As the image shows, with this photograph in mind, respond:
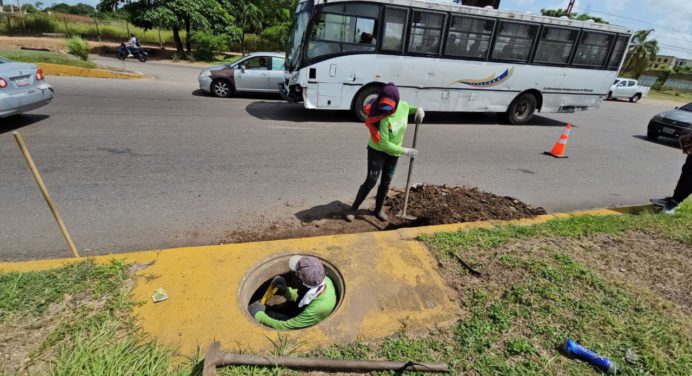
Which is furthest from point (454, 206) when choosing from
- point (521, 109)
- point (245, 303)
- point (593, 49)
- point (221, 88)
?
point (593, 49)

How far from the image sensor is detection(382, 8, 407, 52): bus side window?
8.50 meters

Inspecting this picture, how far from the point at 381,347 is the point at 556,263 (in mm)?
1942

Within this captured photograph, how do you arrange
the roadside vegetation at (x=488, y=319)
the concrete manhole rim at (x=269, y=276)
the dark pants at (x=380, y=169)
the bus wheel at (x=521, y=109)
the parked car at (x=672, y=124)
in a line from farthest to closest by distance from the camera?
the bus wheel at (x=521, y=109), the parked car at (x=672, y=124), the dark pants at (x=380, y=169), the concrete manhole rim at (x=269, y=276), the roadside vegetation at (x=488, y=319)

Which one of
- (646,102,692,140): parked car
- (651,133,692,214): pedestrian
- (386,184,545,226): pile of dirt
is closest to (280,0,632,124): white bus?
(646,102,692,140): parked car

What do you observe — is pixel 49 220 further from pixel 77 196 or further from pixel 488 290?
pixel 488 290

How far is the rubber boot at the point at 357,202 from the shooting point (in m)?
4.20

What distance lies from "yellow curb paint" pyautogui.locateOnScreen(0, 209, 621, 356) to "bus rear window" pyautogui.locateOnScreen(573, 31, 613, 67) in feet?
34.7

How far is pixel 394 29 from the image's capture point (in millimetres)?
8641

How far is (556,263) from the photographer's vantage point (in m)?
3.12

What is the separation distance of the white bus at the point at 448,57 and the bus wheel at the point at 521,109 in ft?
0.10

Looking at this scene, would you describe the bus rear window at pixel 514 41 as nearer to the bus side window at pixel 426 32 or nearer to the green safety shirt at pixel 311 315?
the bus side window at pixel 426 32

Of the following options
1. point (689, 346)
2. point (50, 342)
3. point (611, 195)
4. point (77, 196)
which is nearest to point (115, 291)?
point (50, 342)

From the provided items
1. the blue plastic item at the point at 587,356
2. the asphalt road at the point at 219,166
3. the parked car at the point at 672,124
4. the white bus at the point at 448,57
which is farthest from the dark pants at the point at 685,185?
the parked car at the point at 672,124

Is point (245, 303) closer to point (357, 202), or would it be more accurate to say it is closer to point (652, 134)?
point (357, 202)
